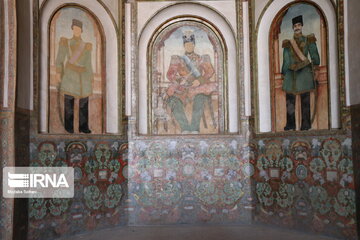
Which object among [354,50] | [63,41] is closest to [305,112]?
[354,50]

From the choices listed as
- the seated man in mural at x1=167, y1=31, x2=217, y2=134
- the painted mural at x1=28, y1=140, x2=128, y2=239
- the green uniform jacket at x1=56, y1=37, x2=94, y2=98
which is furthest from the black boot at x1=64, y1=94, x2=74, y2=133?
A: the seated man in mural at x1=167, y1=31, x2=217, y2=134

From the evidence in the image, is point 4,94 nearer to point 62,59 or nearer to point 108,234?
point 62,59

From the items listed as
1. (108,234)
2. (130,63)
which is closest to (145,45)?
(130,63)

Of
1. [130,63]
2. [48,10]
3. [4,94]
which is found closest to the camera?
[4,94]

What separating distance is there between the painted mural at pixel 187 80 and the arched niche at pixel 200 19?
162mm

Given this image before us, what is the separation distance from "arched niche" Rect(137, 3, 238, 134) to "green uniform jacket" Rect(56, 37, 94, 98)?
3.98 ft

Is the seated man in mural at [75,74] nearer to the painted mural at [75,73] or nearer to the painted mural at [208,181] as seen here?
the painted mural at [75,73]

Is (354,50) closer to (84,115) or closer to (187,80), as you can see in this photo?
(187,80)

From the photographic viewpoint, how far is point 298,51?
25.8 feet

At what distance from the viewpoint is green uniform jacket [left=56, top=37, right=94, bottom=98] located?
25.1 feet

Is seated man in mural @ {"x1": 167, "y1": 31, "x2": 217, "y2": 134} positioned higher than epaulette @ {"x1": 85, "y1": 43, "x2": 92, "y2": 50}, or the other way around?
epaulette @ {"x1": 85, "y1": 43, "x2": 92, "y2": 50}

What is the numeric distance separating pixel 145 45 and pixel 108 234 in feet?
14.0

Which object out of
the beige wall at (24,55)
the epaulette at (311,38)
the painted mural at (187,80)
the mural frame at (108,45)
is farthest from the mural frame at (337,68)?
the beige wall at (24,55)

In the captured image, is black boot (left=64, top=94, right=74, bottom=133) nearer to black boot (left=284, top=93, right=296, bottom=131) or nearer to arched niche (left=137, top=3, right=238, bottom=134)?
arched niche (left=137, top=3, right=238, bottom=134)
